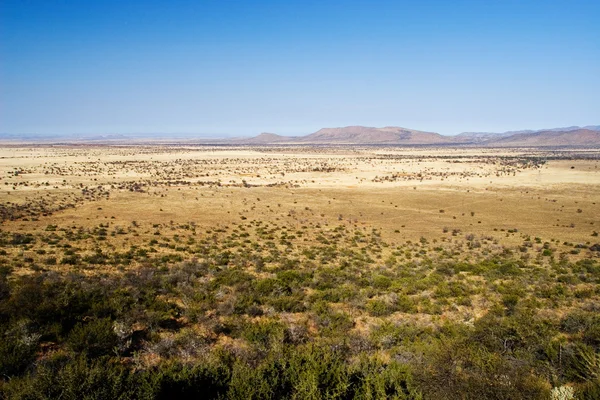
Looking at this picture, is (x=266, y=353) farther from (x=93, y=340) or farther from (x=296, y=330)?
(x=93, y=340)

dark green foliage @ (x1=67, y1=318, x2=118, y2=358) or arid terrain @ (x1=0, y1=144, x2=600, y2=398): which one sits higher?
dark green foliage @ (x1=67, y1=318, x2=118, y2=358)

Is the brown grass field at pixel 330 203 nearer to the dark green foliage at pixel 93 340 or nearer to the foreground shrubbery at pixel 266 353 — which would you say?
the foreground shrubbery at pixel 266 353

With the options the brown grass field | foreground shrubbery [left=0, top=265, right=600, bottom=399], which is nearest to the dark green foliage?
foreground shrubbery [left=0, top=265, right=600, bottom=399]

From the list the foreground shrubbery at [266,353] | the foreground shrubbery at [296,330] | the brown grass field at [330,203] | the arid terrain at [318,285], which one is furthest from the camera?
the brown grass field at [330,203]

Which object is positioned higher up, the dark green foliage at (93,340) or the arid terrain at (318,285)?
the dark green foliage at (93,340)

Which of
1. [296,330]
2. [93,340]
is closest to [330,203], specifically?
[296,330]

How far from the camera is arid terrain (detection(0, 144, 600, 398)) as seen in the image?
9.62 m

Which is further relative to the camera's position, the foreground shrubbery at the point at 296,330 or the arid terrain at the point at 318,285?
the arid terrain at the point at 318,285

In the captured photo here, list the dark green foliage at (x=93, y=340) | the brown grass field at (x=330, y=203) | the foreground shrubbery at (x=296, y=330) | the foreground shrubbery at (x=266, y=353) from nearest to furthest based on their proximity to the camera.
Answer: the foreground shrubbery at (x=266, y=353) → the foreground shrubbery at (x=296, y=330) → the dark green foliage at (x=93, y=340) → the brown grass field at (x=330, y=203)

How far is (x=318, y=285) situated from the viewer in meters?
16.3

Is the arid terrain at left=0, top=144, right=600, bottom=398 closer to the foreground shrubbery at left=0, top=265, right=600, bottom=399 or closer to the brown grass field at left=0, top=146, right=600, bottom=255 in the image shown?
the foreground shrubbery at left=0, top=265, right=600, bottom=399

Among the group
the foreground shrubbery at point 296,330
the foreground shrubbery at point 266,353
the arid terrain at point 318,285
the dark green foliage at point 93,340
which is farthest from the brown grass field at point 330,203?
the dark green foliage at point 93,340

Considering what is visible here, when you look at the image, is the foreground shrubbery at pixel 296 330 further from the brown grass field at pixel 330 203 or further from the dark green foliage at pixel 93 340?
the brown grass field at pixel 330 203

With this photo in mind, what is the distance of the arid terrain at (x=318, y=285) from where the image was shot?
9625 millimetres
